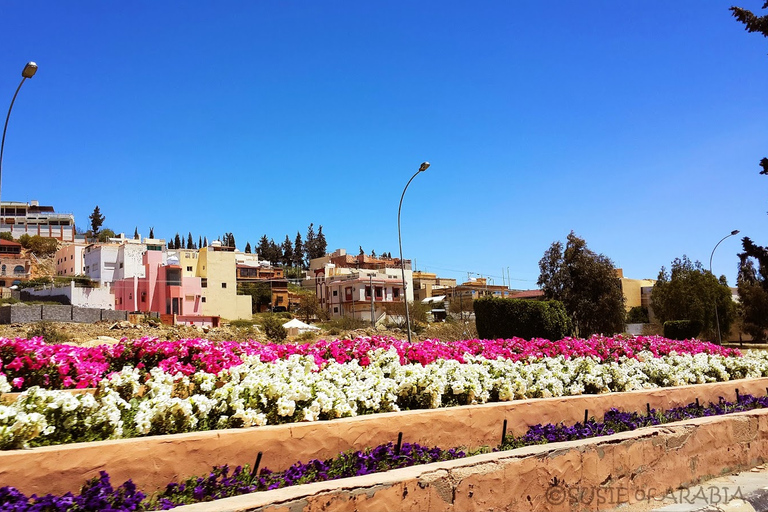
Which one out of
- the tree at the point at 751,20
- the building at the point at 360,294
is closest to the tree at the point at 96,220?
the building at the point at 360,294

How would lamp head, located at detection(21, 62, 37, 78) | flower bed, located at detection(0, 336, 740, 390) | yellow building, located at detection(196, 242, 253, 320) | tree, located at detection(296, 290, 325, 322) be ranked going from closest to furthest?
flower bed, located at detection(0, 336, 740, 390) < lamp head, located at detection(21, 62, 37, 78) < yellow building, located at detection(196, 242, 253, 320) < tree, located at detection(296, 290, 325, 322)

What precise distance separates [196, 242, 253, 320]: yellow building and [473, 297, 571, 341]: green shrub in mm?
42438

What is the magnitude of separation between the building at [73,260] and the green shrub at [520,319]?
59.4 metres

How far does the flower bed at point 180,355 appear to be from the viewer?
6793mm

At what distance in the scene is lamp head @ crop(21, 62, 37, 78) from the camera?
15094 mm

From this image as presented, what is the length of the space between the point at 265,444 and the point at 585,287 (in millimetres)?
41054

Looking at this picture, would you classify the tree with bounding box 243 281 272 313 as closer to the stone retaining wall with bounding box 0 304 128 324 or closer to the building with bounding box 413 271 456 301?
the building with bounding box 413 271 456 301

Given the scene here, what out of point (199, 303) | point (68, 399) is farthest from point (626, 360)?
point (199, 303)

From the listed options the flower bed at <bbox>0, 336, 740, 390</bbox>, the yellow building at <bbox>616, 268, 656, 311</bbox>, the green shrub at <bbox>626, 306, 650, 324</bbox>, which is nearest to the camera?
the flower bed at <bbox>0, 336, 740, 390</bbox>

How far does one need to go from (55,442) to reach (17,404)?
1.24 feet

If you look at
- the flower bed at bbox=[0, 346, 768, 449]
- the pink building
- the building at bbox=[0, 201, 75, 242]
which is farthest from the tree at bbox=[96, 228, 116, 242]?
the flower bed at bbox=[0, 346, 768, 449]

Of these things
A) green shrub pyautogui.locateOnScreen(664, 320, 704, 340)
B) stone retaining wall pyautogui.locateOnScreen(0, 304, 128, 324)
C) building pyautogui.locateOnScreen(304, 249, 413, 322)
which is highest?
building pyautogui.locateOnScreen(304, 249, 413, 322)

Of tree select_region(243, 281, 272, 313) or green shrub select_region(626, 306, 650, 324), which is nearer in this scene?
green shrub select_region(626, 306, 650, 324)

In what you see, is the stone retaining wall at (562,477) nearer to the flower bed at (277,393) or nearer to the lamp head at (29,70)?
the flower bed at (277,393)
